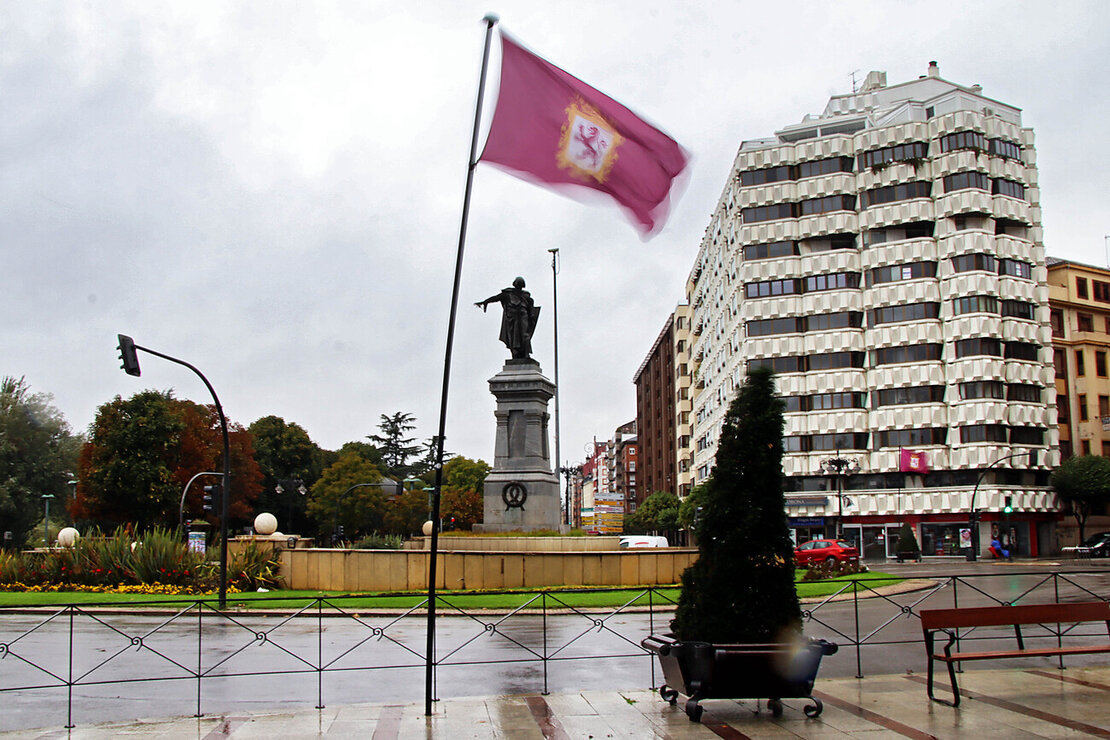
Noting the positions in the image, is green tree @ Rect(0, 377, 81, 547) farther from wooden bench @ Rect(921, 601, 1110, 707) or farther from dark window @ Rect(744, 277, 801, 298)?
wooden bench @ Rect(921, 601, 1110, 707)

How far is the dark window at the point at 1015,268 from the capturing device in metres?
63.3

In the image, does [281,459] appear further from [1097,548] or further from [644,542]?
[1097,548]

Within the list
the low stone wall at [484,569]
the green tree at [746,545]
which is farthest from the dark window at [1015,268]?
the green tree at [746,545]

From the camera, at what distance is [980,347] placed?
6150 centimetres

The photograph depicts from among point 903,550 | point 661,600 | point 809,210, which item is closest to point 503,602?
point 661,600

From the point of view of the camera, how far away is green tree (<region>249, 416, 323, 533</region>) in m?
88.0

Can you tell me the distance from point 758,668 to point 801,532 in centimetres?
6128

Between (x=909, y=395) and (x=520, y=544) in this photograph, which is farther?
(x=909, y=395)

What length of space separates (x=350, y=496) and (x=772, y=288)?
3990 cm

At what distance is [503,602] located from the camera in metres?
22.2

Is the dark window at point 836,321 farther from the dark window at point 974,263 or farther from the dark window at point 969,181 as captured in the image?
the dark window at point 969,181

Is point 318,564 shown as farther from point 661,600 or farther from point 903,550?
point 903,550

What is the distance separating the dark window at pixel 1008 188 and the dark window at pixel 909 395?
13.7m

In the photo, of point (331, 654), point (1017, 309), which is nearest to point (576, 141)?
point (331, 654)
